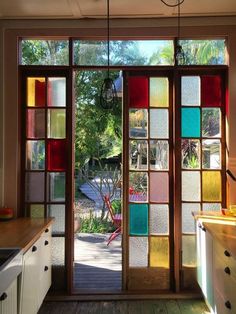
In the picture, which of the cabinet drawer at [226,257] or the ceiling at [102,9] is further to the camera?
the ceiling at [102,9]

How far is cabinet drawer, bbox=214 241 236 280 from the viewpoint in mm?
2121

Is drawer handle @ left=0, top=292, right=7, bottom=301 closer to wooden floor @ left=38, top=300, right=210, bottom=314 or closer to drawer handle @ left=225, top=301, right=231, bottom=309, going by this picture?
drawer handle @ left=225, top=301, right=231, bottom=309

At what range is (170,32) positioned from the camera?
3.48 metres

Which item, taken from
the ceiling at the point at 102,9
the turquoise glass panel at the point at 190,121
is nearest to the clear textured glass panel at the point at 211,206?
the turquoise glass panel at the point at 190,121

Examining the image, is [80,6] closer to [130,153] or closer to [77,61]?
[77,61]

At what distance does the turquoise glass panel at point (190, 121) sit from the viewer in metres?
3.55

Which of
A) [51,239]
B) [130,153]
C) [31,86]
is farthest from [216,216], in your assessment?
[31,86]

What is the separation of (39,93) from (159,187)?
154 cm

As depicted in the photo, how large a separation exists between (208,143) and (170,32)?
116 cm

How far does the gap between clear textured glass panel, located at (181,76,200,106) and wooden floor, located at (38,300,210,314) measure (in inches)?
75.9

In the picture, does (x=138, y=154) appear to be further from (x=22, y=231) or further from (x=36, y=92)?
(x=22, y=231)

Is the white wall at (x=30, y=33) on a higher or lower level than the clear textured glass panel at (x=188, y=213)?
higher

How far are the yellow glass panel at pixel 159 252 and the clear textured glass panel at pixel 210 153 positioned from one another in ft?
2.81

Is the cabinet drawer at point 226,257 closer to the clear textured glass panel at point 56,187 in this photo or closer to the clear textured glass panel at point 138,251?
the clear textured glass panel at point 138,251
